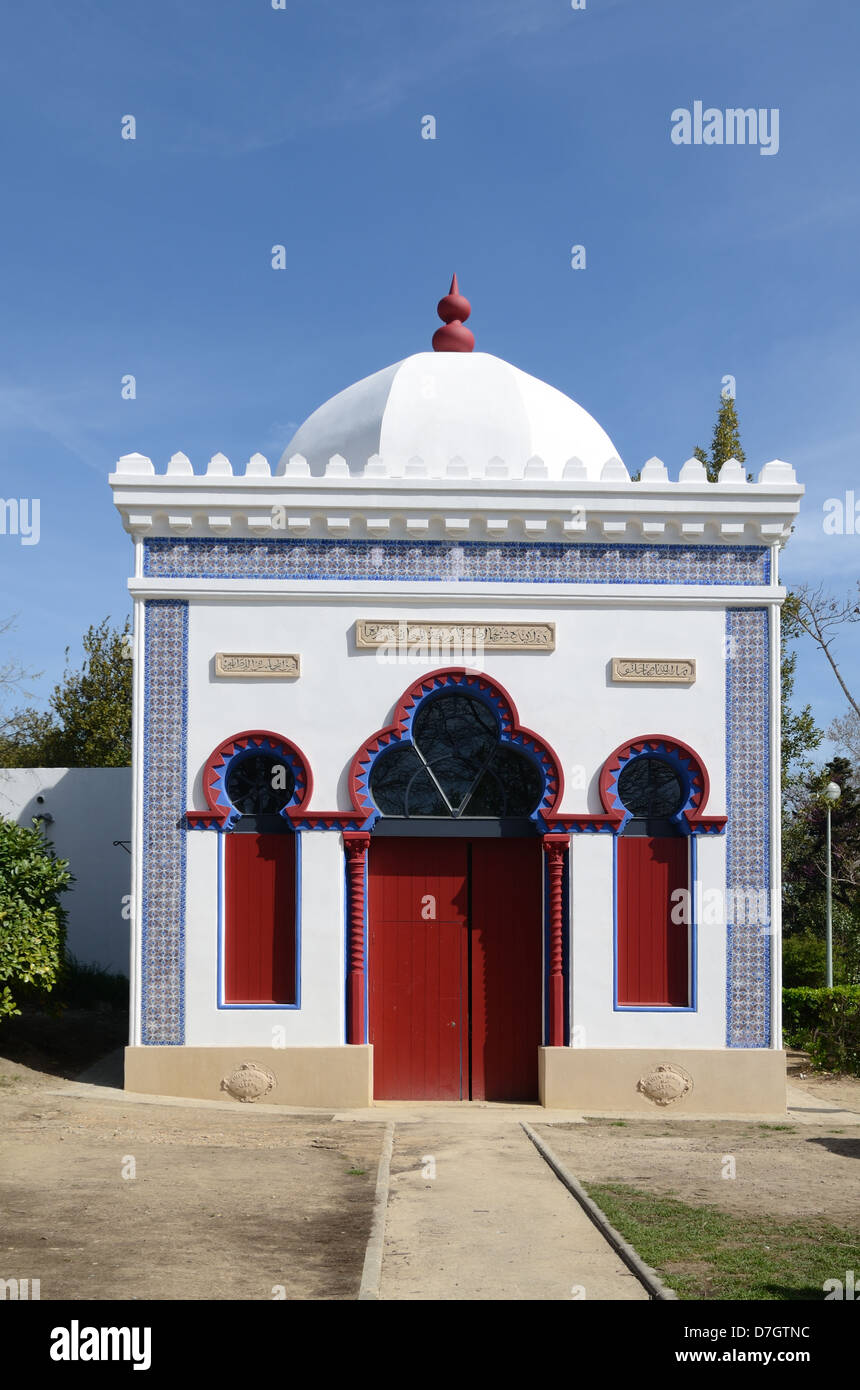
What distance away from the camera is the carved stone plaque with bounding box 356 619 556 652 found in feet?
43.4

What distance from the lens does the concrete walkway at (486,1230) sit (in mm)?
6504

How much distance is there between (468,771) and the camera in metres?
13.5

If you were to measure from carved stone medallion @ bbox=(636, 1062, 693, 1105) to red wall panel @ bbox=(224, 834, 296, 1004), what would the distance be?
148 inches

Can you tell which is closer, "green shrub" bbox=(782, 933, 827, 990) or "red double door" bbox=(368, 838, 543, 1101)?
"red double door" bbox=(368, 838, 543, 1101)

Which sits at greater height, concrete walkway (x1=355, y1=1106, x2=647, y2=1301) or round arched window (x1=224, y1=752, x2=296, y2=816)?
round arched window (x1=224, y1=752, x2=296, y2=816)

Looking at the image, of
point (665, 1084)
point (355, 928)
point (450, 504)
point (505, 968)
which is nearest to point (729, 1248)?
point (665, 1084)

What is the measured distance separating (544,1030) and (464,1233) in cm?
546

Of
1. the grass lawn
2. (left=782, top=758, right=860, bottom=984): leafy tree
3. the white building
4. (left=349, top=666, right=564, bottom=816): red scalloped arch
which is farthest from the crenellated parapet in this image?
(left=782, top=758, right=860, bottom=984): leafy tree

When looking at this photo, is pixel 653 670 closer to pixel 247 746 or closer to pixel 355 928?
pixel 355 928

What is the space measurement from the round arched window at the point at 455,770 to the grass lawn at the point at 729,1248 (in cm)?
528

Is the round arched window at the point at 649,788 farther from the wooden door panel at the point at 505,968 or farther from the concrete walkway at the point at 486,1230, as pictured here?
the concrete walkway at the point at 486,1230

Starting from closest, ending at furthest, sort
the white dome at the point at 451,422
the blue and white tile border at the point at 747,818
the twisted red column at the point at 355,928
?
1. the twisted red column at the point at 355,928
2. the blue and white tile border at the point at 747,818
3. the white dome at the point at 451,422

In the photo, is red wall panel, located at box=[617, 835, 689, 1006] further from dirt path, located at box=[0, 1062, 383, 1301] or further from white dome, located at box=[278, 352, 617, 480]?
white dome, located at box=[278, 352, 617, 480]

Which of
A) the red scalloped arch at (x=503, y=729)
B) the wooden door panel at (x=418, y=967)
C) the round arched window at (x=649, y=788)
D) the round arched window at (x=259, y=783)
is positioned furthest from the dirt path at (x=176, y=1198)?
the round arched window at (x=649, y=788)
